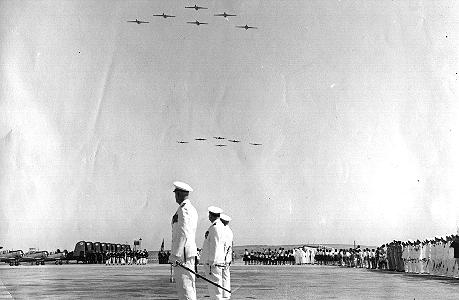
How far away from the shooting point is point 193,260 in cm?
1189

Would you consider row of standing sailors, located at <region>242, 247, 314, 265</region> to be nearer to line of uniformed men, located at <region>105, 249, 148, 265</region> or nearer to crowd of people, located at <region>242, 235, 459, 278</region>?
crowd of people, located at <region>242, 235, 459, 278</region>

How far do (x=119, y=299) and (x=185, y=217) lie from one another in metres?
8.51

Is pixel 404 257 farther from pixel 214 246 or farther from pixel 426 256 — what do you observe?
pixel 214 246

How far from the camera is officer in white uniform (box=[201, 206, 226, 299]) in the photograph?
15594 mm

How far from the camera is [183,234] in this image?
11773 millimetres

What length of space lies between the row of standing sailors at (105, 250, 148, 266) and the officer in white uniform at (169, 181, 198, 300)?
6471 cm

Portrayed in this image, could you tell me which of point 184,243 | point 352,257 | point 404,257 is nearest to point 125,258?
point 352,257

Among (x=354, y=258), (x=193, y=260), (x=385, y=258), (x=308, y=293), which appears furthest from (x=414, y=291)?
(x=354, y=258)

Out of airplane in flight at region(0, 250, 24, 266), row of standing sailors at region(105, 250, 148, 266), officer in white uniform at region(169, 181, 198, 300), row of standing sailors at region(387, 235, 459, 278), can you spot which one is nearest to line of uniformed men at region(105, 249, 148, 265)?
row of standing sailors at region(105, 250, 148, 266)

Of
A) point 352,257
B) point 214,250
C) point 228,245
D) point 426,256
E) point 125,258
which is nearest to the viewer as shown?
point 214,250

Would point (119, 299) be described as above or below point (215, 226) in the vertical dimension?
below

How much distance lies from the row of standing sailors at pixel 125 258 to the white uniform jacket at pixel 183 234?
6473 cm

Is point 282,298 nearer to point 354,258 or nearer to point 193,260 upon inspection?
point 193,260

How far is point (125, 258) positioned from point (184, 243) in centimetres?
6624
